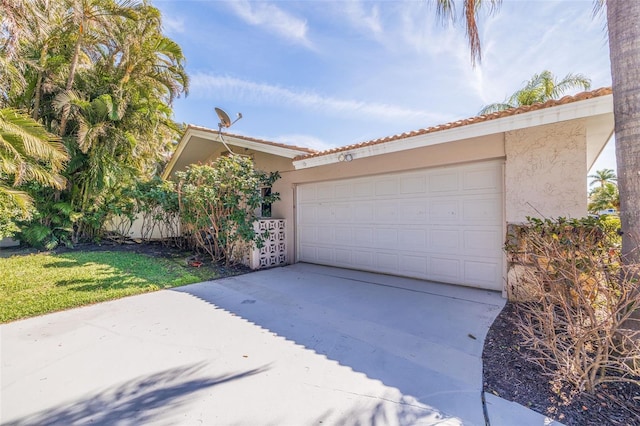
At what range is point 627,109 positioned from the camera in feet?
10.3

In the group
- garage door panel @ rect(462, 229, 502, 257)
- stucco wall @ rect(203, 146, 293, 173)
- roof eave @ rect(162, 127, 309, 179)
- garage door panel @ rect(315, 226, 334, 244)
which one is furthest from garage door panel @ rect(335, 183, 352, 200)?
garage door panel @ rect(462, 229, 502, 257)

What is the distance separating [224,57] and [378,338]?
10.2 m

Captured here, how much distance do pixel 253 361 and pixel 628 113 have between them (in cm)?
505

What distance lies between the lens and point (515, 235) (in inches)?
212

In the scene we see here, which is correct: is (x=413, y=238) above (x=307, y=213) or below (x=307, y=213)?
below

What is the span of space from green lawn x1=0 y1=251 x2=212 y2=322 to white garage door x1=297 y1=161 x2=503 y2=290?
390cm

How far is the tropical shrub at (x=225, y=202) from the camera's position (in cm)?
826

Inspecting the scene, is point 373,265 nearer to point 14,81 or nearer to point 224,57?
point 224,57

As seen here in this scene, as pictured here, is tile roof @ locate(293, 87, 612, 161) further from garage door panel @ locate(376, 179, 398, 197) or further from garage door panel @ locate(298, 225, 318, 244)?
garage door panel @ locate(298, 225, 318, 244)

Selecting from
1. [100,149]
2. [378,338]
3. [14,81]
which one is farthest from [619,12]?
[100,149]

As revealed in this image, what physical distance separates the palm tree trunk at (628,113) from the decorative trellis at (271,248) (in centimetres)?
763

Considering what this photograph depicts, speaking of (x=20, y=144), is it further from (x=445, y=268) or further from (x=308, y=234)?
(x=445, y=268)

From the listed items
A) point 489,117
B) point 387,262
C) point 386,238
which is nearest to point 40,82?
point 386,238

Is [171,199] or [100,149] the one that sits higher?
[100,149]
